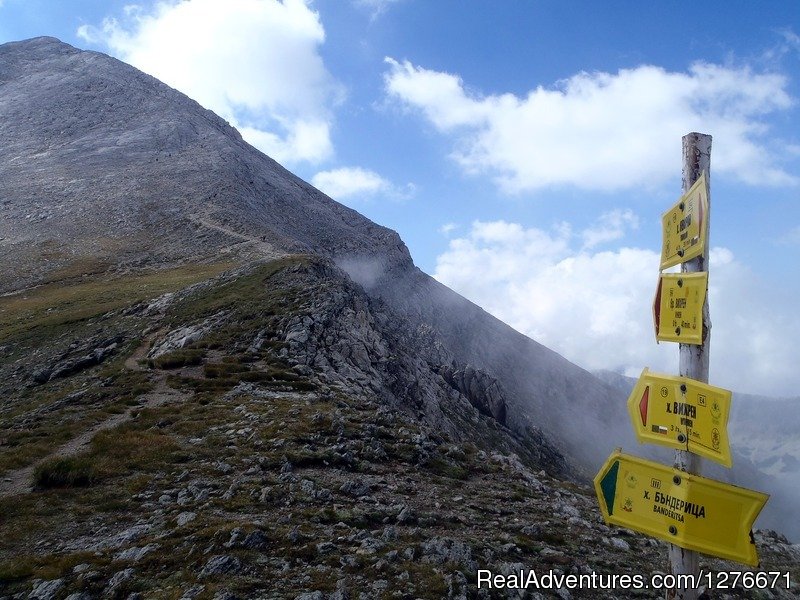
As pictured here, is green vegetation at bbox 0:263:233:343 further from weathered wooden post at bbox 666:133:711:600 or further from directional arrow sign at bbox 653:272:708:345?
weathered wooden post at bbox 666:133:711:600

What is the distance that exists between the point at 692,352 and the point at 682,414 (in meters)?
0.77

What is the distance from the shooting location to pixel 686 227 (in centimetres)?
636

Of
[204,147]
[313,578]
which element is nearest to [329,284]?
[313,578]

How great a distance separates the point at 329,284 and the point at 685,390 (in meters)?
34.6

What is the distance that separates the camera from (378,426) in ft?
66.8

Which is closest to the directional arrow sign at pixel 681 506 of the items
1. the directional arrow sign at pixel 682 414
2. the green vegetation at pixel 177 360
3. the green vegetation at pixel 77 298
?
the directional arrow sign at pixel 682 414

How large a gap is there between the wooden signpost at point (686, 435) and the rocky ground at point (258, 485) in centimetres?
505

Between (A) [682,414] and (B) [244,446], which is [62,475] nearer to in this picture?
(B) [244,446]

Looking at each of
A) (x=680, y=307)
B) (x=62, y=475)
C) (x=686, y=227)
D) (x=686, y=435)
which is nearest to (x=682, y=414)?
(x=686, y=435)

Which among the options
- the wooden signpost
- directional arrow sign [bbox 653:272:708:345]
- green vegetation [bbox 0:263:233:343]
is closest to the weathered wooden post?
the wooden signpost

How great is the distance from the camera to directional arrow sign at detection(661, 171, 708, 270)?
6016 mm

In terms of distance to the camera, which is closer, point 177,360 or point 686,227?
point 686,227

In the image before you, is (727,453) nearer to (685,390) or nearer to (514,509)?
(685,390)

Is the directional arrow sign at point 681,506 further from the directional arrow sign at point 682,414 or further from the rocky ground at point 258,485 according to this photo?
the rocky ground at point 258,485
